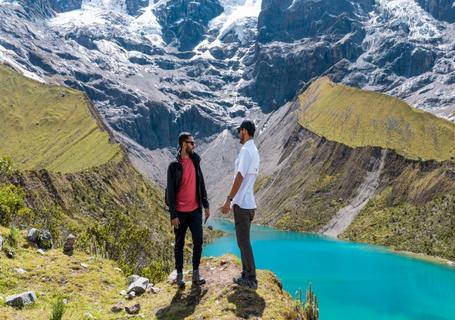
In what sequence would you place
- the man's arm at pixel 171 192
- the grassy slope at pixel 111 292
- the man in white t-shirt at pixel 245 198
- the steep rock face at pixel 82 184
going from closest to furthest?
the grassy slope at pixel 111 292 < the man in white t-shirt at pixel 245 198 < the man's arm at pixel 171 192 < the steep rock face at pixel 82 184

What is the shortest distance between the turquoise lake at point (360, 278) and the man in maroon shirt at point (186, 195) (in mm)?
49896

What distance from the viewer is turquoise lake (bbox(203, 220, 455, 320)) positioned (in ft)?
234

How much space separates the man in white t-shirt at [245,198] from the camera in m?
16.1

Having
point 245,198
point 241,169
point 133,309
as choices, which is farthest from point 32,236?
point 241,169

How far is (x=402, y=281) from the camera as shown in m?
92.2

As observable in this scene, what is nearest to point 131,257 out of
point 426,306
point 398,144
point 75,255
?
point 426,306

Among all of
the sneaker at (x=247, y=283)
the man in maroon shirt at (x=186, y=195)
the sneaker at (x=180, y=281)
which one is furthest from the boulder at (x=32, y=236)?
the sneaker at (x=247, y=283)

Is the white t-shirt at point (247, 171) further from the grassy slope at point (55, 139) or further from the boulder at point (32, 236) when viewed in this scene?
the grassy slope at point (55, 139)

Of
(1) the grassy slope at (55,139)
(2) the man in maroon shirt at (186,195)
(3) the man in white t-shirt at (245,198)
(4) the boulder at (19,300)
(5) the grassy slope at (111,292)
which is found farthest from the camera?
(1) the grassy slope at (55,139)

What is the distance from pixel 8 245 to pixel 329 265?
312 feet

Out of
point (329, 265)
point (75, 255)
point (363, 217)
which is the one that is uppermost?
point (75, 255)

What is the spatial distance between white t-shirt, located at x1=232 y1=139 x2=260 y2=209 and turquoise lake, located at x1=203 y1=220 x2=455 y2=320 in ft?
165

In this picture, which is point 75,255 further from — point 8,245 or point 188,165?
point 188,165

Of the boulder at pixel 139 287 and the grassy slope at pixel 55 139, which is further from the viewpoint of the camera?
the grassy slope at pixel 55 139
